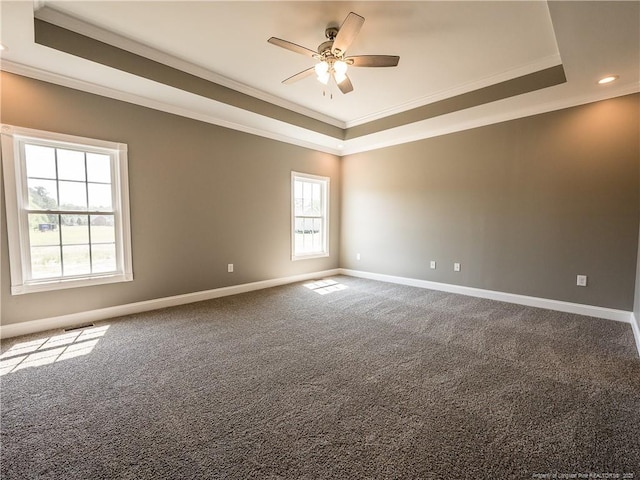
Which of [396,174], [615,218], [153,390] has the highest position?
[396,174]

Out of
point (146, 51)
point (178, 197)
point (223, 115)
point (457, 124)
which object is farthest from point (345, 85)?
point (178, 197)

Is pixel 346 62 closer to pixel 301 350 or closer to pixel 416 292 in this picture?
pixel 301 350

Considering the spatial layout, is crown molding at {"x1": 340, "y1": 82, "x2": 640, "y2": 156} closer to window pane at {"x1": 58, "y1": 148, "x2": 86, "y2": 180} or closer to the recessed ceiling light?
the recessed ceiling light

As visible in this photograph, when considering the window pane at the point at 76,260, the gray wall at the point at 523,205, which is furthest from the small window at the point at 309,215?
the window pane at the point at 76,260

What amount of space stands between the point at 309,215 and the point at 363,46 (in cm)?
318

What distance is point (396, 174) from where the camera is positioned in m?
5.17

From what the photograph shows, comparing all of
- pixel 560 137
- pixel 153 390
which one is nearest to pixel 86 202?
pixel 153 390

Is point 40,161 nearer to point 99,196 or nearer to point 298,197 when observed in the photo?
point 99,196

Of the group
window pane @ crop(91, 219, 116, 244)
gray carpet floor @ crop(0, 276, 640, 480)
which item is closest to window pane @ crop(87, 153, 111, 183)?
window pane @ crop(91, 219, 116, 244)

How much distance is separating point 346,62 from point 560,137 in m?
2.91

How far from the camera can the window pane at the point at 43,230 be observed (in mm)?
2929

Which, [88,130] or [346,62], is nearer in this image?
[346,62]

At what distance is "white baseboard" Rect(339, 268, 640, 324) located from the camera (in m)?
3.31

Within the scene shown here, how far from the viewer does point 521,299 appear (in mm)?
3916
